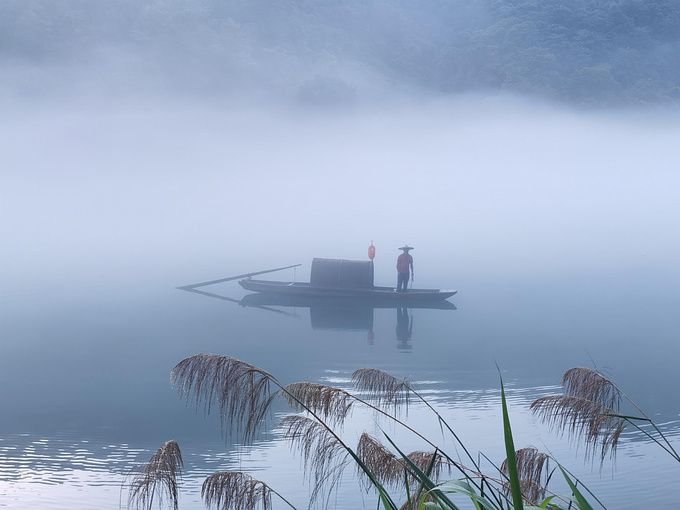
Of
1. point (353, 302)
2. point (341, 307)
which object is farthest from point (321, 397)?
point (341, 307)

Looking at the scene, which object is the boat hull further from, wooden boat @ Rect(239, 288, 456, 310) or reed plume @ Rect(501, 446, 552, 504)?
reed plume @ Rect(501, 446, 552, 504)

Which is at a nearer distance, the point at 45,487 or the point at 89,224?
the point at 45,487

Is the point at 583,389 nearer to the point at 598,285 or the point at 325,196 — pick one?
the point at 598,285

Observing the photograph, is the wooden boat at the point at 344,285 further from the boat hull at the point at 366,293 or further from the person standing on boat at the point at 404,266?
the person standing on boat at the point at 404,266

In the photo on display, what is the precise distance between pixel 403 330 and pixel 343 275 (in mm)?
4347

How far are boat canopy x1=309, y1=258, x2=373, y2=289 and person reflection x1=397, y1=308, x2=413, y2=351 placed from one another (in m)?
1.57

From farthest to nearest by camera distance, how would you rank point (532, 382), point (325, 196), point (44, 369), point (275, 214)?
point (325, 196)
point (275, 214)
point (44, 369)
point (532, 382)

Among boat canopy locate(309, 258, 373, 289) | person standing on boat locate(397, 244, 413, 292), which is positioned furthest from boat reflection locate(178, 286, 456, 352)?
person standing on boat locate(397, 244, 413, 292)

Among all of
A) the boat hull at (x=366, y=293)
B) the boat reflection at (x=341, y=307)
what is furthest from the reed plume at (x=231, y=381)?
the boat hull at (x=366, y=293)

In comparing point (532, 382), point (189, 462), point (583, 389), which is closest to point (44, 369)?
point (189, 462)

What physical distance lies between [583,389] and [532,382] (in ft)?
44.5

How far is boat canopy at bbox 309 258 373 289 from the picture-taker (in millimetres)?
29703

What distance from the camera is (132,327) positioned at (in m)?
27.4

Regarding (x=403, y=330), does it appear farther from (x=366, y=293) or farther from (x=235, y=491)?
(x=235, y=491)
